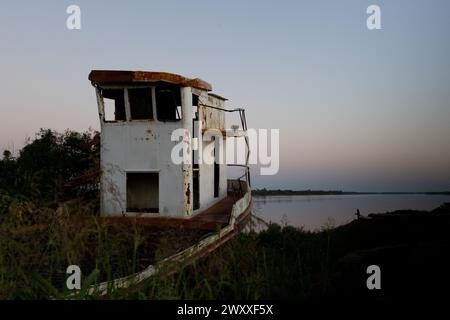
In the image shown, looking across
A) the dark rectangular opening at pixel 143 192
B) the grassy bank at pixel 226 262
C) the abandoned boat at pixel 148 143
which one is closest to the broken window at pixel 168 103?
the abandoned boat at pixel 148 143

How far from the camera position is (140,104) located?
42.5 feet

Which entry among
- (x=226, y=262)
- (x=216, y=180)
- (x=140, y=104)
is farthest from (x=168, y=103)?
(x=226, y=262)

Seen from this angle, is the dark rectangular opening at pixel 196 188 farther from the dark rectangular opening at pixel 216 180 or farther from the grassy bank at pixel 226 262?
the dark rectangular opening at pixel 216 180

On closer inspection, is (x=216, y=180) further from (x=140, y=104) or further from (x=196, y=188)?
(x=140, y=104)

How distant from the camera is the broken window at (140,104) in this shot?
12922mm

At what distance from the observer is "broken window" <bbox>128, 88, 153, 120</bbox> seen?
12922mm

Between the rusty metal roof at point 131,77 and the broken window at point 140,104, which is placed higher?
the rusty metal roof at point 131,77

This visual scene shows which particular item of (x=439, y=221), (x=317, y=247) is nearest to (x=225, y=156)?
(x=317, y=247)

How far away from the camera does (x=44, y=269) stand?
22.0 ft

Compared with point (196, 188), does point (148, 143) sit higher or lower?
higher

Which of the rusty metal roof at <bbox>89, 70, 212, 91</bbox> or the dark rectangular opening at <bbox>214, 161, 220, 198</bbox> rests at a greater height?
the rusty metal roof at <bbox>89, 70, 212, 91</bbox>

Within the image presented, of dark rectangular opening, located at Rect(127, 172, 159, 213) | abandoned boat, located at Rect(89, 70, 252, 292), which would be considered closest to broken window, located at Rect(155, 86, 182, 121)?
abandoned boat, located at Rect(89, 70, 252, 292)

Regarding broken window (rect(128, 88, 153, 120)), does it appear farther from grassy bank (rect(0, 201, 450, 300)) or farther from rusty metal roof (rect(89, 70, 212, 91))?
grassy bank (rect(0, 201, 450, 300))
